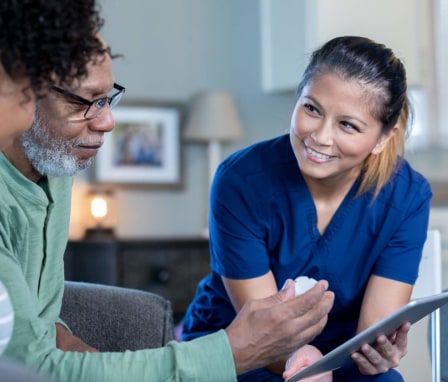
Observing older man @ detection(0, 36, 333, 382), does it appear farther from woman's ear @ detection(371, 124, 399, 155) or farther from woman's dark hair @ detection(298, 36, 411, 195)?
woman's ear @ detection(371, 124, 399, 155)

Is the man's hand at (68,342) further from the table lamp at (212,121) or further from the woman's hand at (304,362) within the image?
the table lamp at (212,121)

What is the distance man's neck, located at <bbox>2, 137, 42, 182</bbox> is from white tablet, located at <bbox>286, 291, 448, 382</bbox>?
1.98ft

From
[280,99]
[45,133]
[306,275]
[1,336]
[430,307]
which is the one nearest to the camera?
[1,336]

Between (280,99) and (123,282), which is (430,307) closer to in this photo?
(123,282)

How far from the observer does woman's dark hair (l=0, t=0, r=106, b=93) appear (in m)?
1.10

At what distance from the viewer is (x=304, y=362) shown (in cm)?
187

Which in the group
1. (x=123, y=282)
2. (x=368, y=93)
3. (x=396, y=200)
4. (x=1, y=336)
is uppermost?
(x=368, y=93)

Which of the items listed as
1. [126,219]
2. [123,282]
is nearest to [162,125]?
[126,219]

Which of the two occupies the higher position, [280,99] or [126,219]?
[280,99]

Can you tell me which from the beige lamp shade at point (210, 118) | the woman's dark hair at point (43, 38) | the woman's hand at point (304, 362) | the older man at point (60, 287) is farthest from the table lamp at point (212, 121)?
the woman's dark hair at point (43, 38)

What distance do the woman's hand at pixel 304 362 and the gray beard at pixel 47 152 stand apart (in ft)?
1.96


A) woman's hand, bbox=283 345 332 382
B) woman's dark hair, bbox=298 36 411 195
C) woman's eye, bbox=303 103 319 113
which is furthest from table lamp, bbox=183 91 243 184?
woman's hand, bbox=283 345 332 382

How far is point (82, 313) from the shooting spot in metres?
1.92

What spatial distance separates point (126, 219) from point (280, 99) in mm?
1055
